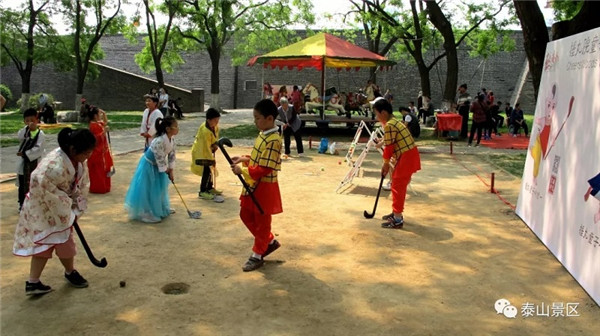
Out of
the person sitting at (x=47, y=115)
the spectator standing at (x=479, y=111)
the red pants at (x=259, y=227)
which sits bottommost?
the red pants at (x=259, y=227)

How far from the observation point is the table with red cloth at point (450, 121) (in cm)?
1516

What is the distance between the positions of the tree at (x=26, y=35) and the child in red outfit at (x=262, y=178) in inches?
863

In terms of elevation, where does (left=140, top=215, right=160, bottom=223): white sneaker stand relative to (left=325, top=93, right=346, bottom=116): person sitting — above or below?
below

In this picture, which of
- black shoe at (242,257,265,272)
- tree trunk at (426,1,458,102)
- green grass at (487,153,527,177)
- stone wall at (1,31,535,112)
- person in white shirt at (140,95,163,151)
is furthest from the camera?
stone wall at (1,31,535,112)

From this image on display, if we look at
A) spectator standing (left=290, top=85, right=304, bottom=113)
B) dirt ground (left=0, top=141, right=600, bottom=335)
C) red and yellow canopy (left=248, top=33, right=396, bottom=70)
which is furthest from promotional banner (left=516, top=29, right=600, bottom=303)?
spectator standing (left=290, top=85, right=304, bottom=113)

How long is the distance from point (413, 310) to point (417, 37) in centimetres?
1654

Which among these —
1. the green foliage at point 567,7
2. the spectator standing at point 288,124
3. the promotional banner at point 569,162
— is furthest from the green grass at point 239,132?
the green foliage at point 567,7

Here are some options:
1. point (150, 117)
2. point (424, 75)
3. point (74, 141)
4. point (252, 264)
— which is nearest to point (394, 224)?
point (252, 264)

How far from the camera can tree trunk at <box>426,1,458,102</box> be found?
1568 cm

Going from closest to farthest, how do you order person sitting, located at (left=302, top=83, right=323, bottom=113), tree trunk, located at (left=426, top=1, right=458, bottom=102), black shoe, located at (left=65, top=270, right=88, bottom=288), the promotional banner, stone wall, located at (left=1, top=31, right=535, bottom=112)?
1. black shoe, located at (left=65, top=270, right=88, bottom=288)
2. the promotional banner
3. tree trunk, located at (left=426, top=1, right=458, bottom=102)
4. person sitting, located at (left=302, top=83, right=323, bottom=113)
5. stone wall, located at (left=1, top=31, right=535, bottom=112)

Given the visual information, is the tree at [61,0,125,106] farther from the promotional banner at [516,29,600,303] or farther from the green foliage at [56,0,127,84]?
the promotional banner at [516,29,600,303]

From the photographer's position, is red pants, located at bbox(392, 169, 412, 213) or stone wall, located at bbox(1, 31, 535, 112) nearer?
red pants, located at bbox(392, 169, 412, 213)

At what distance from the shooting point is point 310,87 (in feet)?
58.7

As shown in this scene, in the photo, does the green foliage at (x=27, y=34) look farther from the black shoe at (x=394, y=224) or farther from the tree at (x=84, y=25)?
the black shoe at (x=394, y=224)
